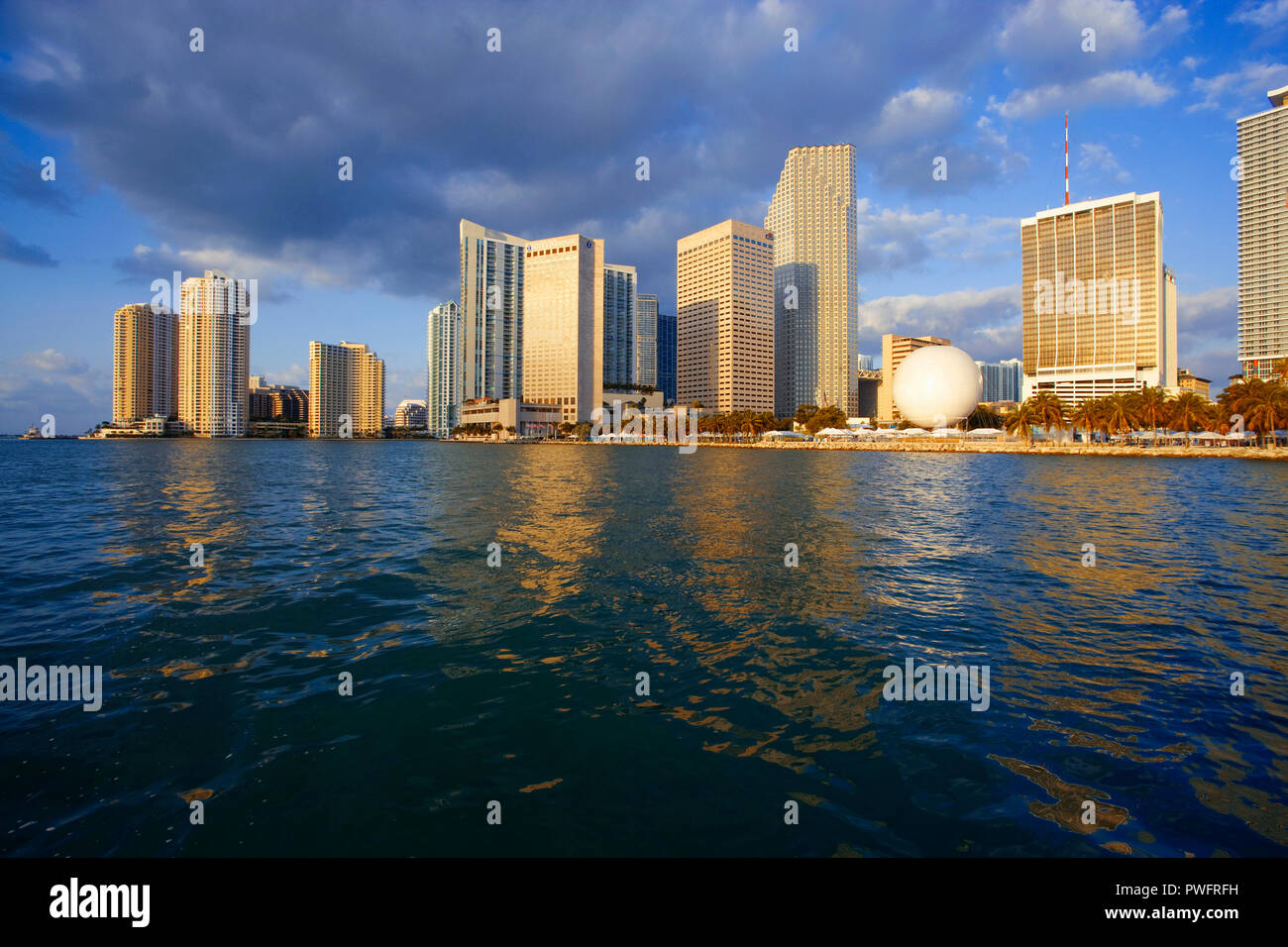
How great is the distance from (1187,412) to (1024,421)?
2727 cm

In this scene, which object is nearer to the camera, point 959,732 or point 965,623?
point 959,732

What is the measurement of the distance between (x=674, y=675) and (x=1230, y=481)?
225 ft

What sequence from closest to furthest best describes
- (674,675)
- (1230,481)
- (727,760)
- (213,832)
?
(213,832) → (727,760) → (674,675) → (1230,481)

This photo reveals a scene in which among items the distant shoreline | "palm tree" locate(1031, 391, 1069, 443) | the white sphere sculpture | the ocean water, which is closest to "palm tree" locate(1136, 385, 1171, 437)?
the distant shoreline

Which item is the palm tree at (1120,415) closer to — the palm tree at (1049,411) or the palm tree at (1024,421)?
the palm tree at (1049,411)

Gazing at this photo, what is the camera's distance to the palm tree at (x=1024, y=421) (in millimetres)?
130000

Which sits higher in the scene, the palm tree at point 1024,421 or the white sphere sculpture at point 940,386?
the white sphere sculpture at point 940,386

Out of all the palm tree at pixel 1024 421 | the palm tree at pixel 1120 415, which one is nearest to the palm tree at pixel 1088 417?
the palm tree at pixel 1120 415

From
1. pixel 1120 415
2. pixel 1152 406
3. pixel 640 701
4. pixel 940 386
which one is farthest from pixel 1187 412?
pixel 640 701

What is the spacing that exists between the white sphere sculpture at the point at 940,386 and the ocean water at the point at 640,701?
167 metres

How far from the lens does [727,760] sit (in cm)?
738

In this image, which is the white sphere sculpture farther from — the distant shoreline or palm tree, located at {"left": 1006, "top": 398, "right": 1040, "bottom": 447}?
palm tree, located at {"left": 1006, "top": 398, "right": 1040, "bottom": 447}
